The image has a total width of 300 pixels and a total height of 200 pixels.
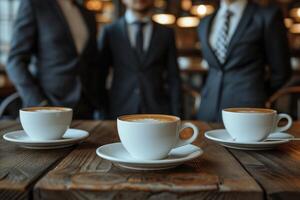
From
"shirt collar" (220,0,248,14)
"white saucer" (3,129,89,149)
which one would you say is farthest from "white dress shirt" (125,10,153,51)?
"white saucer" (3,129,89,149)

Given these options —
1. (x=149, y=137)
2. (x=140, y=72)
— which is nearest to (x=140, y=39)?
(x=140, y=72)

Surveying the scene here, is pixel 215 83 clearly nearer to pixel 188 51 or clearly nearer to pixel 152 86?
pixel 152 86

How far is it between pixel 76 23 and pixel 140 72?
0.47m

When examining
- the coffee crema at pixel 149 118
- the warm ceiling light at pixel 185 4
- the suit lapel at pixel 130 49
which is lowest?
the coffee crema at pixel 149 118

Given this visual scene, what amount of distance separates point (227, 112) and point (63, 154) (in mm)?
409

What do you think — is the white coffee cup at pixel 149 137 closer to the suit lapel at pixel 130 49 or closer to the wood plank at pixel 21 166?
the wood plank at pixel 21 166

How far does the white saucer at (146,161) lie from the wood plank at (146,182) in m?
0.01

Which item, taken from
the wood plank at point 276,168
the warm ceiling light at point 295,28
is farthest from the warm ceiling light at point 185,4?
the wood plank at point 276,168

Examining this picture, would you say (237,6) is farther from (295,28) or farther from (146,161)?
(295,28)

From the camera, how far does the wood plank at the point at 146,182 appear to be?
643mm

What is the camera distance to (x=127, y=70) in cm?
235

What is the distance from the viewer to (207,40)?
2279mm

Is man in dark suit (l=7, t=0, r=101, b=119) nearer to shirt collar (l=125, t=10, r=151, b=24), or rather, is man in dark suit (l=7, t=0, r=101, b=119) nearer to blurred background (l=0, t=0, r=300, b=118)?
shirt collar (l=125, t=10, r=151, b=24)

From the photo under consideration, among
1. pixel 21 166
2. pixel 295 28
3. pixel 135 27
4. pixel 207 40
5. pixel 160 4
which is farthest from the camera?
pixel 160 4
